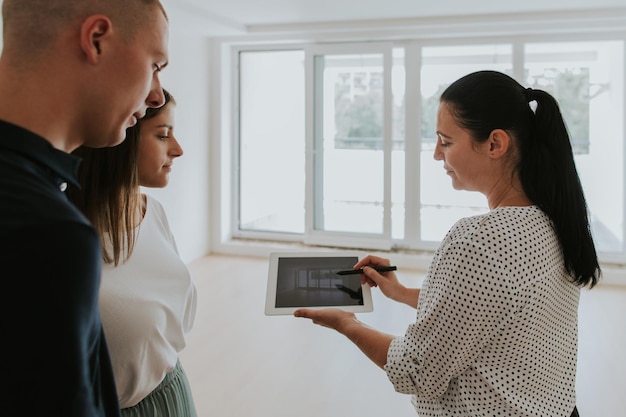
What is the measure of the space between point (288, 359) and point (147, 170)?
2611mm

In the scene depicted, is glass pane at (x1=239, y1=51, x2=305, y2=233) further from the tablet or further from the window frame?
the tablet

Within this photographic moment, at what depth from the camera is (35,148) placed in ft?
2.20

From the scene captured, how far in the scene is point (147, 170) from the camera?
160 centimetres

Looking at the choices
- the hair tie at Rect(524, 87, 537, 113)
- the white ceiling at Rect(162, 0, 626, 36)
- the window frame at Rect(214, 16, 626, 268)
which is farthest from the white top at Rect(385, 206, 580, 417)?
the window frame at Rect(214, 16, 626, 268)

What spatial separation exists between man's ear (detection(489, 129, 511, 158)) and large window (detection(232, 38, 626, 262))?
17.3 feet

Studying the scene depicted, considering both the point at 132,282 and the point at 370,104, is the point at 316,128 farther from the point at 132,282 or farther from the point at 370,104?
the point at 132,282

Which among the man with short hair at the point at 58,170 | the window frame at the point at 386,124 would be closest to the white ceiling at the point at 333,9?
A: the window frame at the point at 386,124

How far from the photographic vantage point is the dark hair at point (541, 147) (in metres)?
1.30

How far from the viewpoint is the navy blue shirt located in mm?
586

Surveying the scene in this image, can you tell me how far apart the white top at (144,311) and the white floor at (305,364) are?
1932 mm

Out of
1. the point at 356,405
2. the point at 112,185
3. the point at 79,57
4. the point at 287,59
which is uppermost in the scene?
the point at 287,59

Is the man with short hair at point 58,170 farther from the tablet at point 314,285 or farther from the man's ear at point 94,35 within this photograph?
the tablet at point 314,285

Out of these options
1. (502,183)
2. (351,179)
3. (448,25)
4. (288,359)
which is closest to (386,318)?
(288,359)

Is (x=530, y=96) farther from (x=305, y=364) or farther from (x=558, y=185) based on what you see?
(x=305, y=364)
